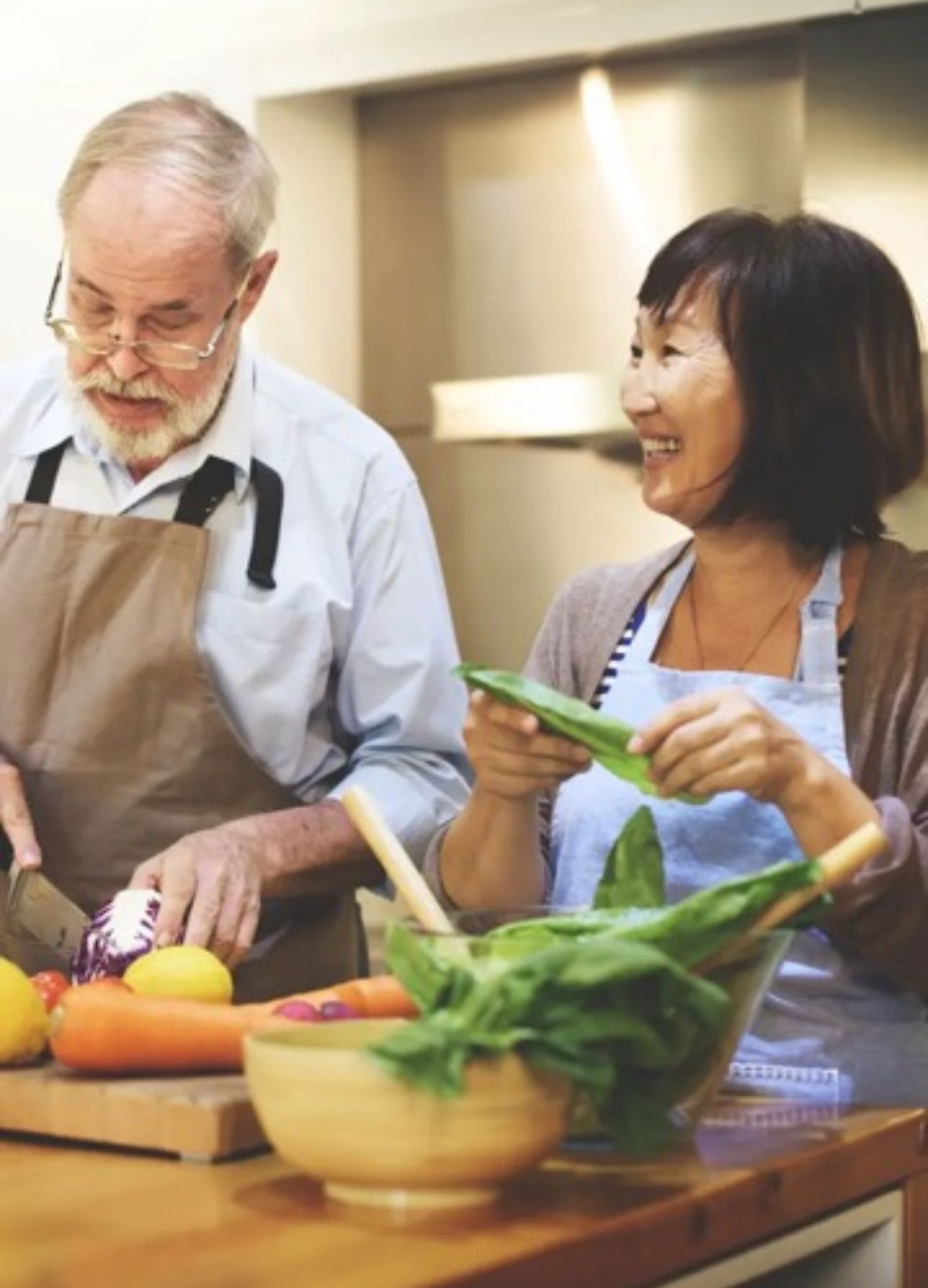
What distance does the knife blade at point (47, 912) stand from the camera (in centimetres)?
242

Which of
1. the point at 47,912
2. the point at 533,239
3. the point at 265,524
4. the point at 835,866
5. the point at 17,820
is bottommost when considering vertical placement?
the point at 47,912

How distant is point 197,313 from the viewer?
7.89ft

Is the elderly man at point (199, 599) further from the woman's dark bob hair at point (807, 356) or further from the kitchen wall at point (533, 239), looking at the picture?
the kitchen wall at point (533, 239)

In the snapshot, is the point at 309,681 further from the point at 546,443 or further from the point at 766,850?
the point at 546,443

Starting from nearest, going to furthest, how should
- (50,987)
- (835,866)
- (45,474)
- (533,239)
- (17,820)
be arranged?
1. (835,866)
2. (50,987)
3. (17,820)
4. (45,474)
5. (533,239)

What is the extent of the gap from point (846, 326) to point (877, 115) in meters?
1.13

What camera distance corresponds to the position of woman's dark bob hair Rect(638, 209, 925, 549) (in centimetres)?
208

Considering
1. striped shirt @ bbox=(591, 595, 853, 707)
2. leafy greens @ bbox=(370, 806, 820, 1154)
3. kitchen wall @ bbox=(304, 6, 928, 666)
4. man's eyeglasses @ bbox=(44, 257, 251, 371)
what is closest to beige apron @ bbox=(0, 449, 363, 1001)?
man's eyeglasses @ bbox=(44, 257, 251, 371)

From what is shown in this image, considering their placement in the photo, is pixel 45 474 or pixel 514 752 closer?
pixel 514 752

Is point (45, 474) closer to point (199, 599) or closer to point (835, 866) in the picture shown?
point (199, 599)

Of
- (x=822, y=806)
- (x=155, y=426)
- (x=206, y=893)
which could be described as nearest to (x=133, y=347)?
(x=155, y=426)

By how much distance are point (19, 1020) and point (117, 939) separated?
269 mm

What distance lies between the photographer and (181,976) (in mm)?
1853

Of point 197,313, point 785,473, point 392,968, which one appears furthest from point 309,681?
point 392,968
